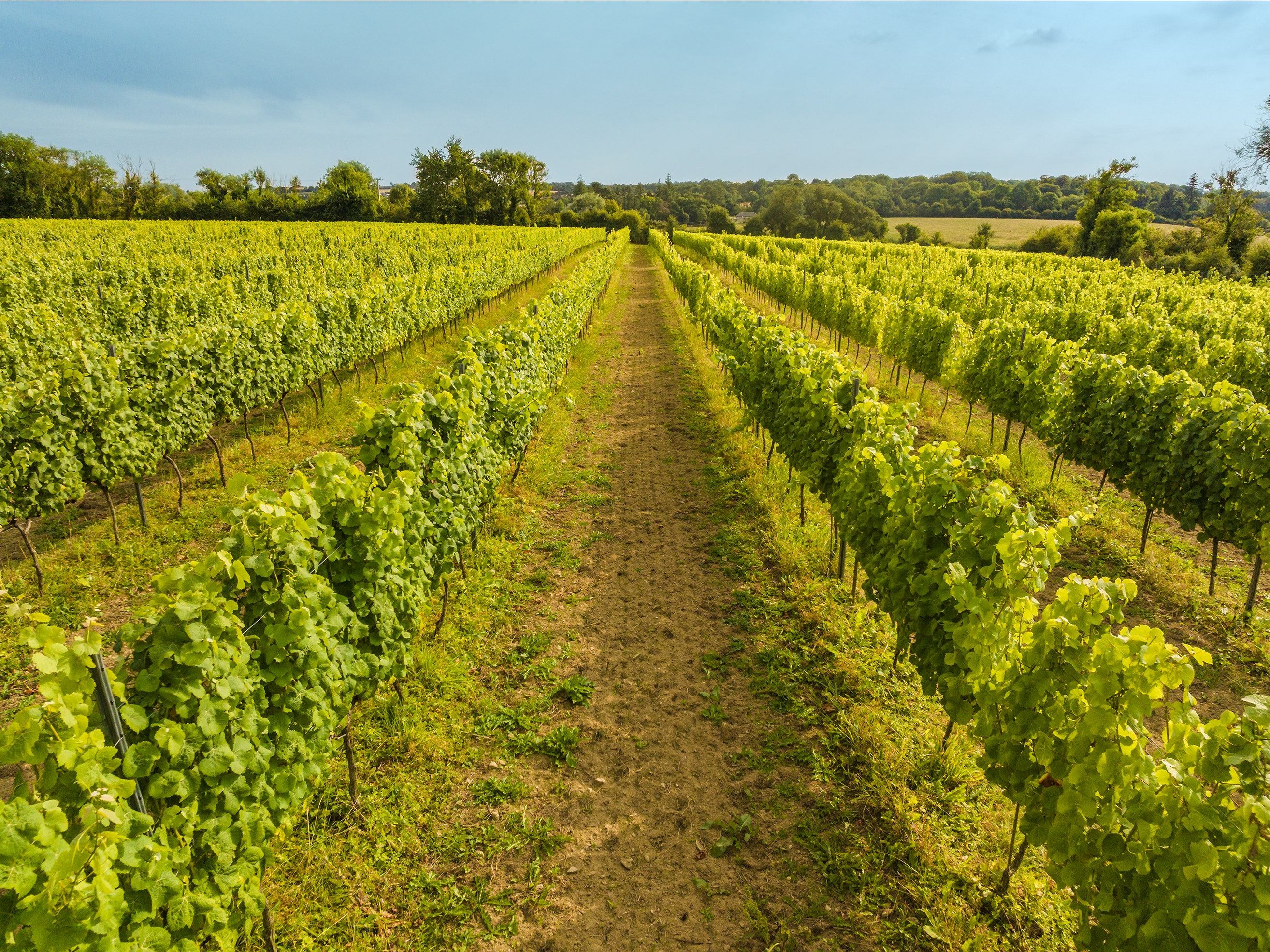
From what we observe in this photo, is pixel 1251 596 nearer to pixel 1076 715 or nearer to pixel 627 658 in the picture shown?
pixel 1076 715

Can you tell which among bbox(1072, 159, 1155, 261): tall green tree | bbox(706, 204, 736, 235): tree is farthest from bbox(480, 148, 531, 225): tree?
bbox(1072, 159, 1155, 261): tall green tree

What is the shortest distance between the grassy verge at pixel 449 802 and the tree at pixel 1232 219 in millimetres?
53182

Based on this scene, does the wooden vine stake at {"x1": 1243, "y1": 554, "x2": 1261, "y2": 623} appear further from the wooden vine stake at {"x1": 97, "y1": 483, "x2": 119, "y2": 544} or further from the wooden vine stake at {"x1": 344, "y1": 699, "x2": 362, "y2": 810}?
the wooden vine stake at {"x1": 97, "y1": 483, "x2": 119, "y2": 544}

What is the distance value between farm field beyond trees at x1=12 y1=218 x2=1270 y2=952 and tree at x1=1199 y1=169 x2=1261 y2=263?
42.2 metres

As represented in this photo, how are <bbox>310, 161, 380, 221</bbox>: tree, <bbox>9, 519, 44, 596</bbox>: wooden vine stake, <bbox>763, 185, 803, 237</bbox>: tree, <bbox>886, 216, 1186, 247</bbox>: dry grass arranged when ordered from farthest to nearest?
<bbox>763, 185, 803, 237</bbox>: tree < <bbox>886, 216, 1186, 247</bbox>: dry grass < <bbox>310, 161, 380, 221</bbox>: tree < <bbox>9, 519, 44, 596</bbox>: wooden vine stake

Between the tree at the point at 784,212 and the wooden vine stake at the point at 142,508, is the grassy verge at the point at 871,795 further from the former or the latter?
the tree at the point at 784,212

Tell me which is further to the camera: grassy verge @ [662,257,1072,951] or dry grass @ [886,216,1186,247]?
dry grass @ [886,216,1186,247]

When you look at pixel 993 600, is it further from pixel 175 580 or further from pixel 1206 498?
pixel 1206 498

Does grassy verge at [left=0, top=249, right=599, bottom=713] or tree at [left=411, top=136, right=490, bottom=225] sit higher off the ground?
tree at [left=411, top=136, right=490, bottom=225]

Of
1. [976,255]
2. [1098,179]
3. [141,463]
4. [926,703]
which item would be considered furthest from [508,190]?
[926,703]

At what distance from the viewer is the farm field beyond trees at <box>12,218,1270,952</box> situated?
102 inches

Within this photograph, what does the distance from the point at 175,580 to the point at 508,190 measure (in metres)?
79.3

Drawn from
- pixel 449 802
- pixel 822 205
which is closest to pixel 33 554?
pixel 449 802

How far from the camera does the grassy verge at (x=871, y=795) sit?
3.63 meters
